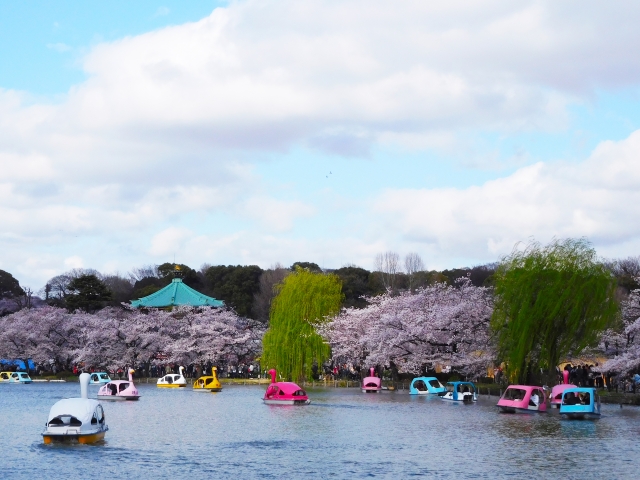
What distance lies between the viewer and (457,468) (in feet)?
92.0

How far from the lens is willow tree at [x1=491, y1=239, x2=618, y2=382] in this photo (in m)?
50.4

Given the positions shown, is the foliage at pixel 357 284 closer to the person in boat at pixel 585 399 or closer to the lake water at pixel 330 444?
the lake water at pixel 330 444

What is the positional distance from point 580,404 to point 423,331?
82.8 feet

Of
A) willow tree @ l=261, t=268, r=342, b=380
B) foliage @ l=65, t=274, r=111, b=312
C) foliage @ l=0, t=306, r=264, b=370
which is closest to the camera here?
willow tree @ l=261, t=268, r=342, b=380

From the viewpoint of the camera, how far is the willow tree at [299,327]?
77688mm

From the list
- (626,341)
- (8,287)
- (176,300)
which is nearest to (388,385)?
(626,341)

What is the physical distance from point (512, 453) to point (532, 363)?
22.3 m

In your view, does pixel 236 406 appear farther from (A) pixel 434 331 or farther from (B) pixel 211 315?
(B) pixel 211 315

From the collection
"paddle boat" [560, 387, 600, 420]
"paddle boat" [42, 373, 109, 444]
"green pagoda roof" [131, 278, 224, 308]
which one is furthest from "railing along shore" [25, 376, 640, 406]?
"paddle boat" [42, 373, 109, 444]

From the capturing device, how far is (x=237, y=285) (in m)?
130

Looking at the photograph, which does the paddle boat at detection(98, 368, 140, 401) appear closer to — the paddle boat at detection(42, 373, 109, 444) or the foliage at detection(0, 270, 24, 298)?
the paddle boat at detection(42, 373, 109, 444)

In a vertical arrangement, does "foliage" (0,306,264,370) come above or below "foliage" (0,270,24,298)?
below

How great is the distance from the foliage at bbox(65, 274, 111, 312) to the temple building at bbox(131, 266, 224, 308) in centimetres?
466

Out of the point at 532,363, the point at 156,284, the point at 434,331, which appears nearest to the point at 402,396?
the point at 434,331
